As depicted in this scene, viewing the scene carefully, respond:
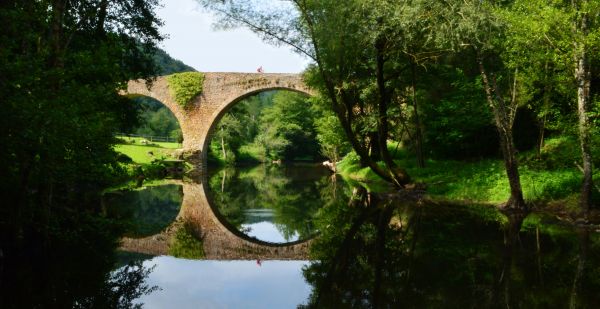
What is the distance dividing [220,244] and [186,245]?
0.67m

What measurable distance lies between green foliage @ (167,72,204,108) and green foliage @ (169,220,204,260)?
20674mm

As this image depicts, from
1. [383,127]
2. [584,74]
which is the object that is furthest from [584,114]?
[383,127]

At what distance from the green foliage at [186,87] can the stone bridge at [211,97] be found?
0.89ft

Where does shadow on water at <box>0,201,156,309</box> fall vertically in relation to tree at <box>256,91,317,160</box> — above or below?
below

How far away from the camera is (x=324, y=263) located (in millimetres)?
7461

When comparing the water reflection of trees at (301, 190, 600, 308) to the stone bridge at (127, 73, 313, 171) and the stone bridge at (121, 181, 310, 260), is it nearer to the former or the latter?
the stone bridge at (121, 181, 310, 260)

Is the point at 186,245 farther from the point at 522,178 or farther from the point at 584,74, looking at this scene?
the point at 522,178

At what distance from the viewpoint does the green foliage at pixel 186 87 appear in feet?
99.0

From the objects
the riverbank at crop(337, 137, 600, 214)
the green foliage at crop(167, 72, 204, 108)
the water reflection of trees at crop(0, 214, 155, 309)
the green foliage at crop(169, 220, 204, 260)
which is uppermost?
the green foliage at crop(167, 72, 204, 108)

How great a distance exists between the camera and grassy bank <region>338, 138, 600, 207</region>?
11.8m

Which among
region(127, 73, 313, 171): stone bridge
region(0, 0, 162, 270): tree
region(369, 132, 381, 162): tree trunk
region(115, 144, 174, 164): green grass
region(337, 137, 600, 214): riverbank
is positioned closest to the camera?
region(0, 0, 162, 270): tree

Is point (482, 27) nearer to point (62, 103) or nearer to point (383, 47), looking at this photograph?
point (383, 47)

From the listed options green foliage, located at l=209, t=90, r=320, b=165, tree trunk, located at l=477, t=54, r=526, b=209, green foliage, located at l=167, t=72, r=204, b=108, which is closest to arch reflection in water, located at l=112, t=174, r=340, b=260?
tree trunk, located at l=477, t=54, r=526, b=209

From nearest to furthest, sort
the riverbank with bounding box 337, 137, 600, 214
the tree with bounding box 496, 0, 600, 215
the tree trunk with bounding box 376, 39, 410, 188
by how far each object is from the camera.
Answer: the tree with bounding box 496, 0, 600, 215 → the riverbank with bounding box 337, 137, 600, 214 → the tree trunk with bounding box 376, 39, 410, 188
